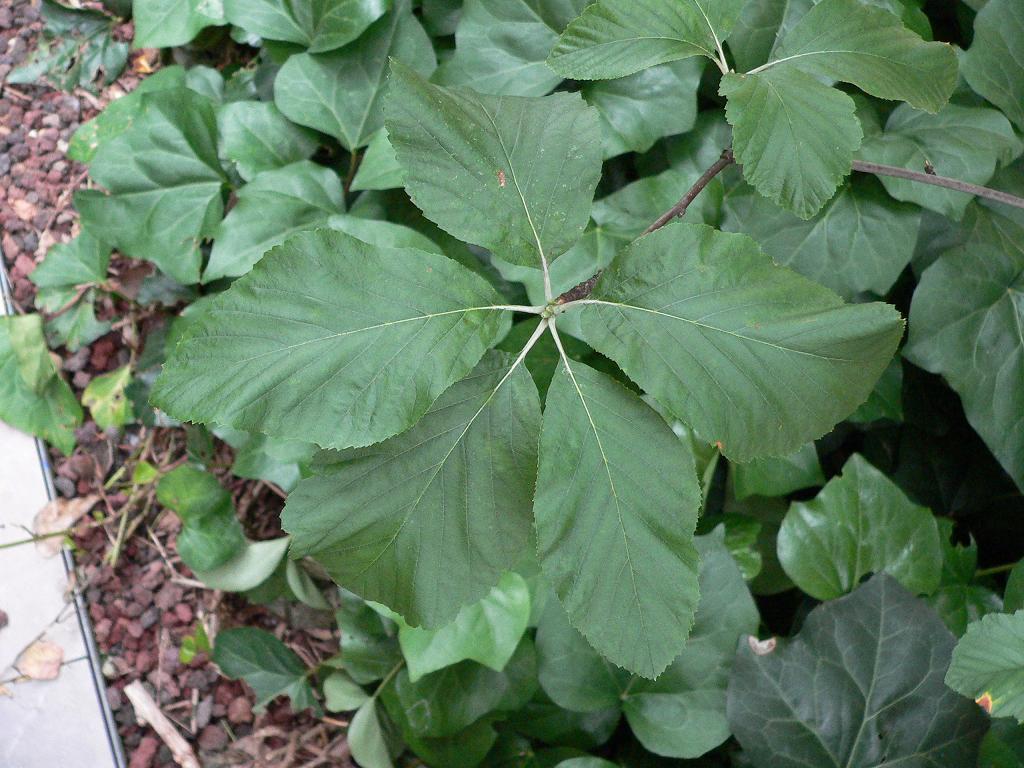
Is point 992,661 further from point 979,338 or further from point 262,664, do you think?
point 262,664

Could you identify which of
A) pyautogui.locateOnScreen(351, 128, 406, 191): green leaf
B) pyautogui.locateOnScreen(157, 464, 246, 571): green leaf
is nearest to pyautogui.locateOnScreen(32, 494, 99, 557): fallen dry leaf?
pyautogui.locateOnScreen(157, 464, 246, 571): green leaf

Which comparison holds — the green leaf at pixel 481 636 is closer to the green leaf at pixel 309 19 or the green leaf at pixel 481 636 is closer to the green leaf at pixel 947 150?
the green leaf at pixel 947 150

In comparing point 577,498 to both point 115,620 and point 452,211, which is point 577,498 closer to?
point 452,211

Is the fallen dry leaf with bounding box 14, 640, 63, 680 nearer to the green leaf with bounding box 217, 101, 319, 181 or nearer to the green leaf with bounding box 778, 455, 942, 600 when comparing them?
the green leaf with bounding box 217, 101, 319, 181

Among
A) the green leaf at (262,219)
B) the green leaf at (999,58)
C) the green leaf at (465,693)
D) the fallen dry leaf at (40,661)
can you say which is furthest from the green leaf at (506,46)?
the fallen dry leaf at (40,661)

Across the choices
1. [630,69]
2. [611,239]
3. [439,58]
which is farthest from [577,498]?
[439,58]
